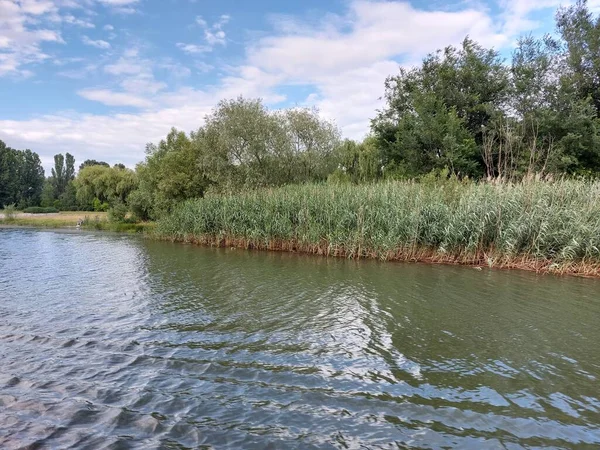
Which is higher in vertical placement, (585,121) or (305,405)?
(585,121)

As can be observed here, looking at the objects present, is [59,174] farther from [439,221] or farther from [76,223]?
[439,221]

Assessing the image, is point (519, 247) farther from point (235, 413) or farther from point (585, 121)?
point (585, 121)

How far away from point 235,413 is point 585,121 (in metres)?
28.0

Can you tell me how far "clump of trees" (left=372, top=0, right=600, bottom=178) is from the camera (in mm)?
24125

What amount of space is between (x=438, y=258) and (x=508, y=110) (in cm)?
1722

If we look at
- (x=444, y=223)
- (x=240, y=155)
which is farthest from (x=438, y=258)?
(x=240, y=155)

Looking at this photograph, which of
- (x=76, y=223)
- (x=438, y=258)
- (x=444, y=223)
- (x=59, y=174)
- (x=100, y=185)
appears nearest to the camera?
(x=444, y=223)

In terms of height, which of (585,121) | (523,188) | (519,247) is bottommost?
(519,247)

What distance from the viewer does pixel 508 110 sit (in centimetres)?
2711

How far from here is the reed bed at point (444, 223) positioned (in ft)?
45.4

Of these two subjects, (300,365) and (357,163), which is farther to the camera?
(357,163)

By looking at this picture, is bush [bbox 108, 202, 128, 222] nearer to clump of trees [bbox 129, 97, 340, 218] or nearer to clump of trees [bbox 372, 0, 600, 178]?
clump of trees [bbox 129, 97, 340, 218]

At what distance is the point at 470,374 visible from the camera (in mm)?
5879

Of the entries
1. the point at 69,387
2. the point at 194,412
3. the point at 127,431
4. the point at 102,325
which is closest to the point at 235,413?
the point at 194,412
